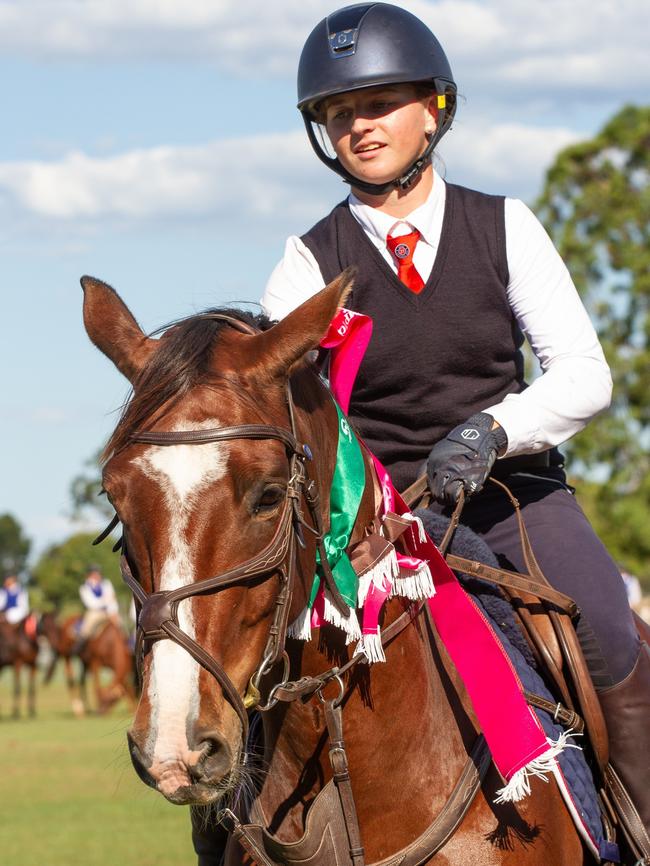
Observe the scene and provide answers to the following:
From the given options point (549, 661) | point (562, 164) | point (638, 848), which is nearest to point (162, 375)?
point (549, 661)

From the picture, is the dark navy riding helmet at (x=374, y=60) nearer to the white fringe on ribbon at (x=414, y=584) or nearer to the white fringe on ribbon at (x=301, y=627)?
the white fringe on ribbon at (x=414, y=584)

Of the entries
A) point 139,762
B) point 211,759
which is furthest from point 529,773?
point 139,762

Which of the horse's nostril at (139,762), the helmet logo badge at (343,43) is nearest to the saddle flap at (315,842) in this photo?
the horse's nostril at (139,762)

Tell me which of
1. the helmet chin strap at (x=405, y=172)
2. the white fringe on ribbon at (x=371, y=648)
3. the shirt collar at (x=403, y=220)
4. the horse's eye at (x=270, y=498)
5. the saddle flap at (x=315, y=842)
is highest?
the helmet chin strap at (x=405, y=172)

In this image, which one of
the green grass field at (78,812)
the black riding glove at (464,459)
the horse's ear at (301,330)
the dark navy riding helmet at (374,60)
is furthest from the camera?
the green grass field at (78,812)

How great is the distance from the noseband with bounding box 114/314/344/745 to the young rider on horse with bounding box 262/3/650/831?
102cm

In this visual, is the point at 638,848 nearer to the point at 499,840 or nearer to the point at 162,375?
the point at 499,840

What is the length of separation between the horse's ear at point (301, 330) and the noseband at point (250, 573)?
101 millimetres

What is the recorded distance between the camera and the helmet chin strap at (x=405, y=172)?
4.46m

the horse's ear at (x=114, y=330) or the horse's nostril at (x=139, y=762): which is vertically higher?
the horse's ear at (x=114, y=330)

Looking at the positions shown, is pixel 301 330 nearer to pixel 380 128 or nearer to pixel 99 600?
pixel 380 128

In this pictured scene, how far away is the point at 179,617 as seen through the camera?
9.43 feet

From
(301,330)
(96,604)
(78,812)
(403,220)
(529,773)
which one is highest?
(403,220)

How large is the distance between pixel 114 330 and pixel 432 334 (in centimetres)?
124
